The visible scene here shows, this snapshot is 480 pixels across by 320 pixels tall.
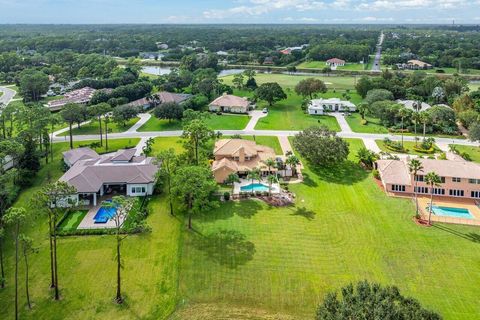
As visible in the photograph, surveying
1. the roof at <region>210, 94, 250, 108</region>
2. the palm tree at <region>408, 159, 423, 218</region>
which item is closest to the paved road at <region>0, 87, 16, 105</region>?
the roof at <region>210, 94, 250, 108</region>

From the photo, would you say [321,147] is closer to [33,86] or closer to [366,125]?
[366,125]

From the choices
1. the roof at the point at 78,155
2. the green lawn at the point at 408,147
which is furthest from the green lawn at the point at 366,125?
the roof at the point at 78,155

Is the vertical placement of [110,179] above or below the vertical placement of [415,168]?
below

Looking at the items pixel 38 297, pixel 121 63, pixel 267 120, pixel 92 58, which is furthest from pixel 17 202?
pixel 121 63

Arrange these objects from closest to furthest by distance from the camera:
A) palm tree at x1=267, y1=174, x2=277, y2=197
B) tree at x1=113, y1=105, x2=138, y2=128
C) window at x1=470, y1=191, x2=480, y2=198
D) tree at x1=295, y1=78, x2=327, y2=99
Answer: palm tree at x1=267, y1=174, x2=277, y2=197
window at x1=470, y1=191, x2=480, y2=198
tree at x1=113, y1=105, x2=138, y2=128
tree at x1=295, y1=78, x2=327, y2=99

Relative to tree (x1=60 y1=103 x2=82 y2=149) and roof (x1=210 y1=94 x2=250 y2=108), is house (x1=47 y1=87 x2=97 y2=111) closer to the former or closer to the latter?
tree (x1=60 y1=103 x2=82 y2=149)

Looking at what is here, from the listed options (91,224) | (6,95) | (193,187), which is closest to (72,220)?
(91,224)
